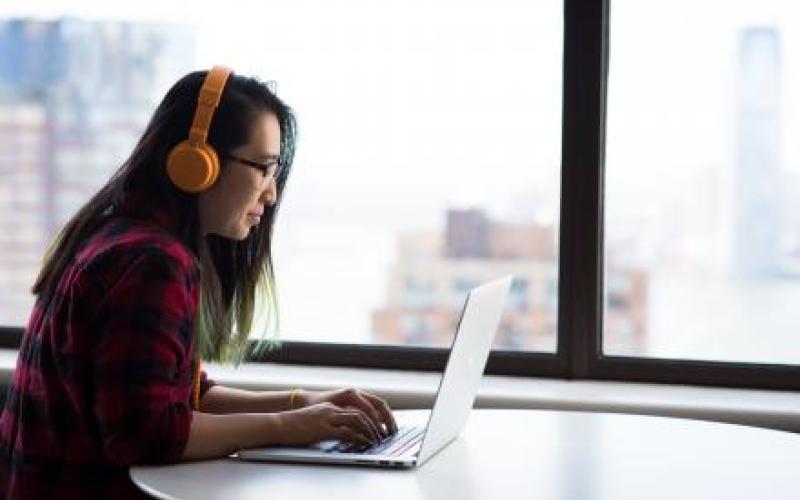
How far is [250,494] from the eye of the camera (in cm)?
157

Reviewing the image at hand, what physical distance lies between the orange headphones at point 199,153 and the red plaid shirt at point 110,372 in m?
0.08

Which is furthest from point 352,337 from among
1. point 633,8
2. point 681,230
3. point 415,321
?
point 633,8

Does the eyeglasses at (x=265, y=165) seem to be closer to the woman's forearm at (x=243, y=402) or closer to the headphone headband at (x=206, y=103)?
the headphone headband at (x=206, y=103)

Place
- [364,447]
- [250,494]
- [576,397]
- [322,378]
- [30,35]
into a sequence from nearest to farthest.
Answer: [250,494]
[364,447]
[576,397]
[322,378]
[30,35]

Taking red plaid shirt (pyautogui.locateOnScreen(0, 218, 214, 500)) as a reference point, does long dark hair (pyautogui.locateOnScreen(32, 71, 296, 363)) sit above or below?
above

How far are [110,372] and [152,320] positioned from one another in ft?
0.27

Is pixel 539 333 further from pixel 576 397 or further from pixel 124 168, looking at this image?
pixel 124 168

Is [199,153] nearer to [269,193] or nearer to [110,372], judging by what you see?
[269,193]

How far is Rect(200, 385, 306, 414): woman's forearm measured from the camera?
2074 millimetres

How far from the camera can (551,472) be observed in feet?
5.65

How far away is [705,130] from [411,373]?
822 mm

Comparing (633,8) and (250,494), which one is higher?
(633,8)

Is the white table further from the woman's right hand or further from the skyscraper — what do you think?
the skyscraper

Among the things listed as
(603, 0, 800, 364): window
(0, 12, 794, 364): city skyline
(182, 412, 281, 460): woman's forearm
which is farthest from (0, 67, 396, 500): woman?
A: (603, 0, 800, 364): window
